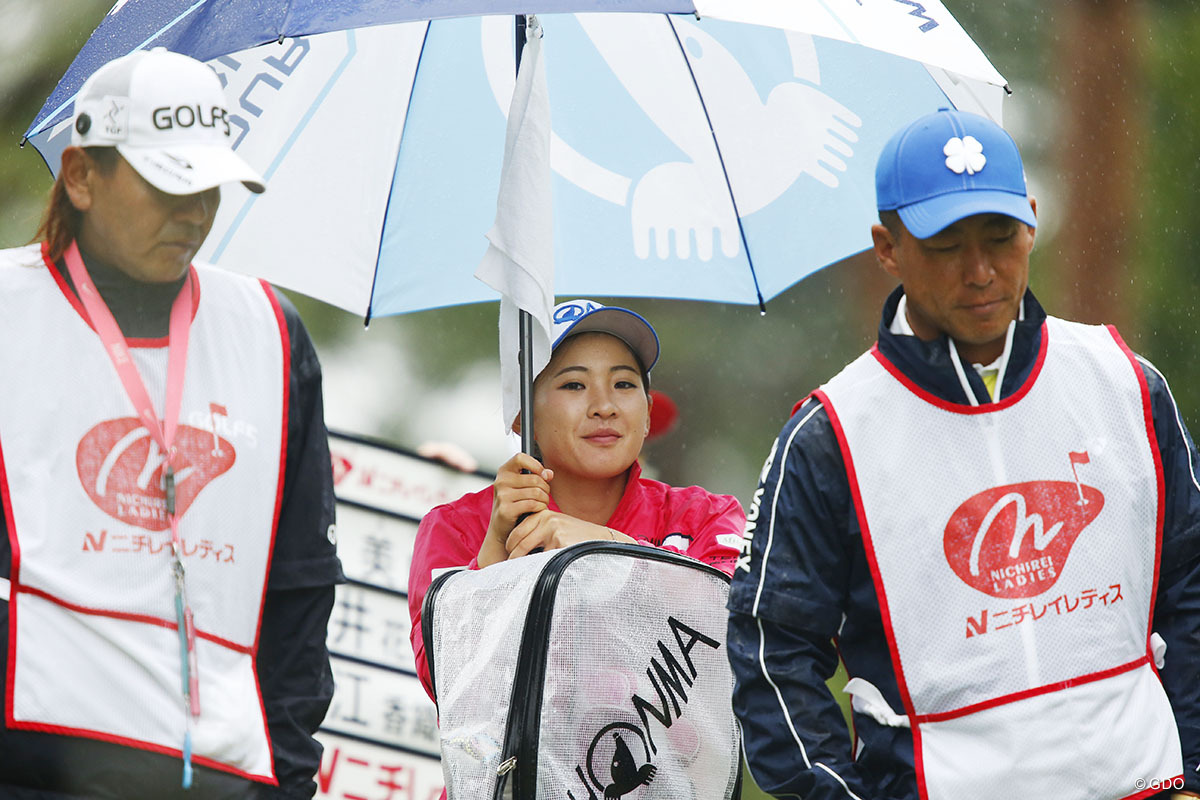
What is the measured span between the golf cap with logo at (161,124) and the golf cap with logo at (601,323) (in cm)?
131

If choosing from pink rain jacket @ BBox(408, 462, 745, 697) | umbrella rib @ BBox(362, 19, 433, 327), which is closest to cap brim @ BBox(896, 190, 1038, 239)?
pink rain jacket @ BBox(408, 462, 745, 697)

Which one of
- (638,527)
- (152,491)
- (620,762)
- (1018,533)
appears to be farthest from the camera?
(638,527)

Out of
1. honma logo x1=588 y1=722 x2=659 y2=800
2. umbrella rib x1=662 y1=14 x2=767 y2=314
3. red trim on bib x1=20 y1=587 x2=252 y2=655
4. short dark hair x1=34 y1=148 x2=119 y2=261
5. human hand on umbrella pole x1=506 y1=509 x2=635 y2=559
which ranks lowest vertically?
honma logo x1=588 y1=722 x2=659 y2=800

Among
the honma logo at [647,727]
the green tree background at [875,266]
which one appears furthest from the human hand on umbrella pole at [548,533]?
the green tree background at [875,266]

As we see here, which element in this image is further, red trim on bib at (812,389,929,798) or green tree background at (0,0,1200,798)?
green tree background at (0,0,1200,798)

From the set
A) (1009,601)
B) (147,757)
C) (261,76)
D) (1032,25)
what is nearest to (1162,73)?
(1032,25)

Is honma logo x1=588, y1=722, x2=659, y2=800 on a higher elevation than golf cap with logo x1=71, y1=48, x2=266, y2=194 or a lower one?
lower

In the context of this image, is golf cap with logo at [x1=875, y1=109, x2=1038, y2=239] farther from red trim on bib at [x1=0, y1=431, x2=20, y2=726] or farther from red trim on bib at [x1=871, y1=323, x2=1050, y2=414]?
red trim on bib at [x1=0, y1=431, x2=20, y2=726]

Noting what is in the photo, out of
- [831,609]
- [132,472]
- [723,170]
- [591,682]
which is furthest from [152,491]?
[723,170]

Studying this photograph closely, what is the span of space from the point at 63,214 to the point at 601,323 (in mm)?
1558

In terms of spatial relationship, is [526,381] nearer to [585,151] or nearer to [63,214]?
[585,151]

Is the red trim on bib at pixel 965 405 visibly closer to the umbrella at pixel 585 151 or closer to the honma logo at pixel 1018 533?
the honma logo at pixel 1018 533

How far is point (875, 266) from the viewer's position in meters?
11.3

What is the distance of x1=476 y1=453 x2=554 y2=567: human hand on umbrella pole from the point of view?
150 inches
